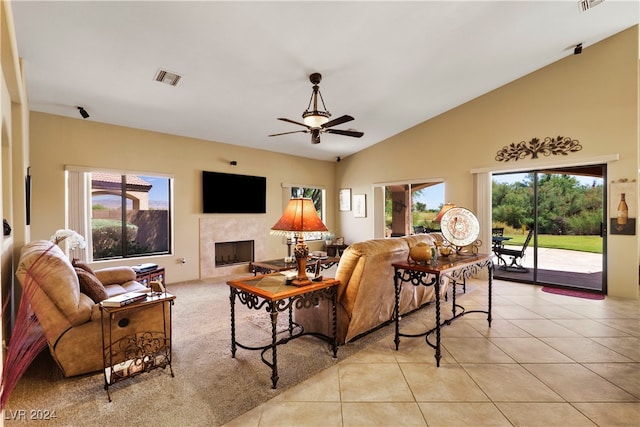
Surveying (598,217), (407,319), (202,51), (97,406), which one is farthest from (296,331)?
(598,217)

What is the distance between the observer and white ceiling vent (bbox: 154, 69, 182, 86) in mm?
3620

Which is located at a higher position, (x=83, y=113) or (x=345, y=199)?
(x=83, y=113)

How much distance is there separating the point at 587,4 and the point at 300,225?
4264 millimetres

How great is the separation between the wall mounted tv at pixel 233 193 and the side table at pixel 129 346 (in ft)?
11.3

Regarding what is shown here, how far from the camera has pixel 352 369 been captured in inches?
99.6

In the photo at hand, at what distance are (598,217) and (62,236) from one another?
7277 millimetres

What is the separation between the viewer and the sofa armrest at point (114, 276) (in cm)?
357

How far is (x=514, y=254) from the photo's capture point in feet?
18.6

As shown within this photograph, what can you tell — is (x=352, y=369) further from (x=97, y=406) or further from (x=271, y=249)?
(x=271, y=249)

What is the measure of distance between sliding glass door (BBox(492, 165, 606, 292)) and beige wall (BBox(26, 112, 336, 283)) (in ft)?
14.4

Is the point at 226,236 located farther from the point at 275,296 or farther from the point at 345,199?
the point at 275,296

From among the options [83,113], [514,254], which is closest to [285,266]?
[83,113]

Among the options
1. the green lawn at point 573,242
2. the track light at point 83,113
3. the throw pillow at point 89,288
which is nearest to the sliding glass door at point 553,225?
the green lawn at point 573,242

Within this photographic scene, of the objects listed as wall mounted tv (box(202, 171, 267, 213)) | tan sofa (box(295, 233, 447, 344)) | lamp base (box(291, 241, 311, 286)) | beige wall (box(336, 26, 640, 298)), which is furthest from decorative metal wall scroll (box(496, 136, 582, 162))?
wall mounted tv (box(202, 171, 267, 213))
